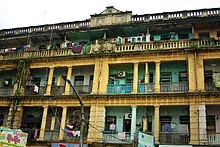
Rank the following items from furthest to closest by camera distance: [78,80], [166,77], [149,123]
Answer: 1. [78,80]
2. [166,77]
3. [149,123]

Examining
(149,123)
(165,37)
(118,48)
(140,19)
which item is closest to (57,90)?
(118,48)

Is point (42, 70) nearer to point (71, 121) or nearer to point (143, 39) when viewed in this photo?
point (71, 121)

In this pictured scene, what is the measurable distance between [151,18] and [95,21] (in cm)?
482

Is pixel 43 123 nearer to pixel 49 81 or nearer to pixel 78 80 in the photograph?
pixel 49 81

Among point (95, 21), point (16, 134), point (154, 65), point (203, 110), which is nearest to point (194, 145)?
point (203, 110)

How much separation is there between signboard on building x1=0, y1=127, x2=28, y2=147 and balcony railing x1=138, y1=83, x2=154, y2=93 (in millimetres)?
9726

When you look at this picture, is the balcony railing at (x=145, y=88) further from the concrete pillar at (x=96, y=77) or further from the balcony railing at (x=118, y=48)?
the concrete pillar at (x=96, y=77)

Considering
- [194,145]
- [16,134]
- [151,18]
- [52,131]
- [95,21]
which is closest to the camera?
[16,134]

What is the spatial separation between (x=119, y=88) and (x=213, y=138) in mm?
7412

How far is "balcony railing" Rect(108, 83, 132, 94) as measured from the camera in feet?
72.3

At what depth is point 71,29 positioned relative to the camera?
25.2m

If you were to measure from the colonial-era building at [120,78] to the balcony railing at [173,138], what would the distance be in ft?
0.21

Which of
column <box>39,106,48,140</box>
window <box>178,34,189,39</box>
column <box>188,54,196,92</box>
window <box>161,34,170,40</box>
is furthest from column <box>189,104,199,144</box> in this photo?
column <box>39,106,48,140</box>

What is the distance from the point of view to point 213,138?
18781 mm
